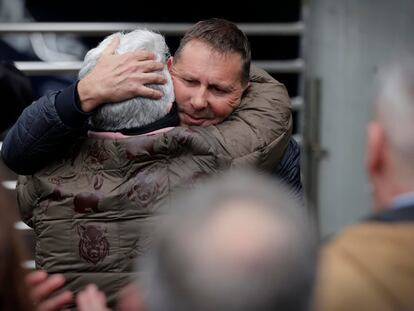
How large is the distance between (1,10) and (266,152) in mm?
3403

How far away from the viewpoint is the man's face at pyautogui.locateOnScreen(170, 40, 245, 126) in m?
2.54

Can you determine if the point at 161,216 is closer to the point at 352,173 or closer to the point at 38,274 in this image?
the point at 38,274

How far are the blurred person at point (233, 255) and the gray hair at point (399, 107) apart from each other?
0.34m

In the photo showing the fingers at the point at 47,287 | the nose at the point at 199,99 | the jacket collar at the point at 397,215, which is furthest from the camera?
the nose at the point at 199,99

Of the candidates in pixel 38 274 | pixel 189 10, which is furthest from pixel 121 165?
pixel 189 10

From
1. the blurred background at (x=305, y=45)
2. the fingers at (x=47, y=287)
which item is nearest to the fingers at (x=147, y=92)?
the fingers at (x=47, y=287)

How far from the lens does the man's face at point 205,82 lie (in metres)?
2.54

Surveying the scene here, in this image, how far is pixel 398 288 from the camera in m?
1.58

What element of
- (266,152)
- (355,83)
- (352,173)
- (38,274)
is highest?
(266,152)

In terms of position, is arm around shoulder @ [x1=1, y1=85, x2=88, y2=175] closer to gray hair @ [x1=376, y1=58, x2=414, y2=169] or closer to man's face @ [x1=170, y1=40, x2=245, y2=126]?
man's face @ [x1=170, y1=40, x2=245, y2=126]

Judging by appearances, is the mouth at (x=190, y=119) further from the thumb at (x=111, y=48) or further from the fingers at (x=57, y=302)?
the fingers at (x=57, y=302)

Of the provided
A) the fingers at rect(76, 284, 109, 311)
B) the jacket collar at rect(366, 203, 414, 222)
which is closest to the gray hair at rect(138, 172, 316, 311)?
the jacket collar at rect(366, 203, 414, 222)

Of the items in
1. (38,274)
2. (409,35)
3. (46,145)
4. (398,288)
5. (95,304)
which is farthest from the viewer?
(409,35)

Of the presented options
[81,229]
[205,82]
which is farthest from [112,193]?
[205,82]
